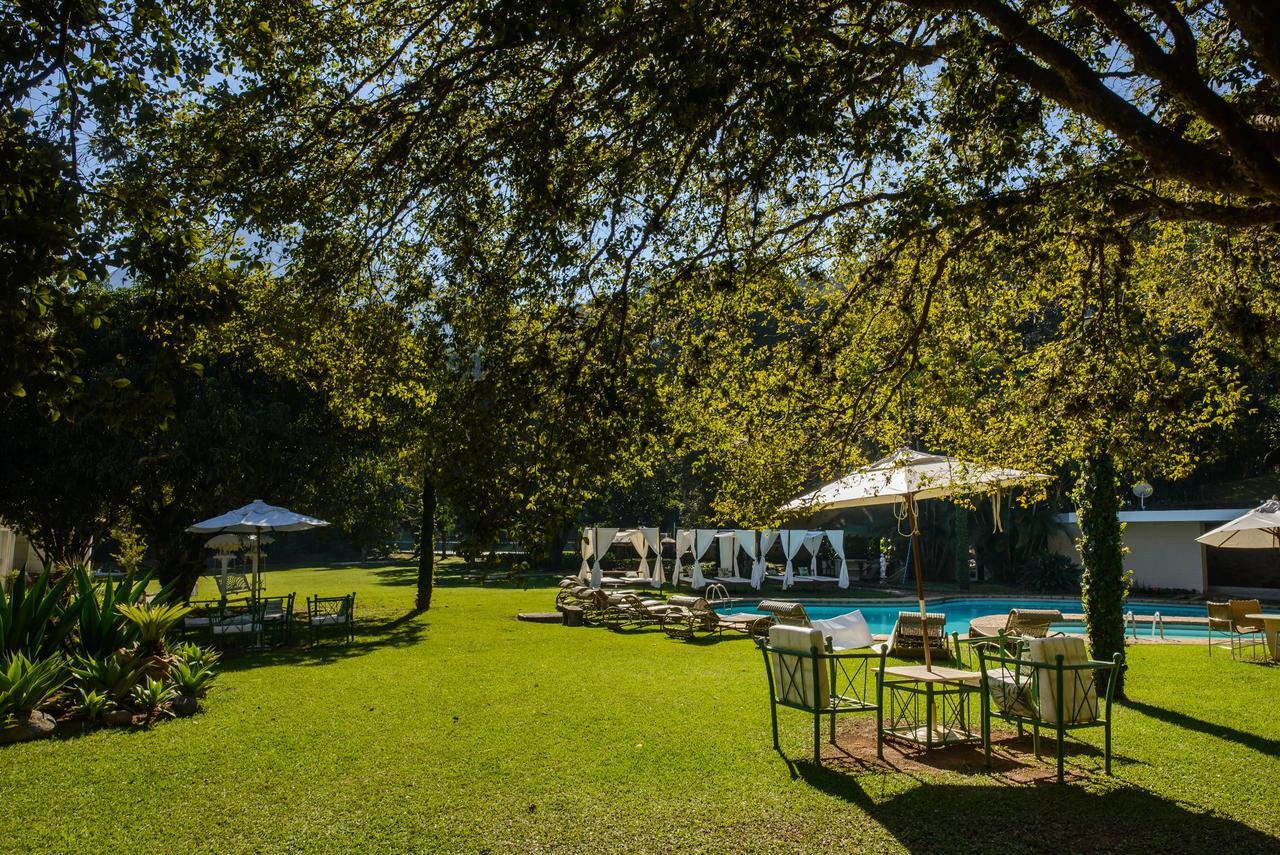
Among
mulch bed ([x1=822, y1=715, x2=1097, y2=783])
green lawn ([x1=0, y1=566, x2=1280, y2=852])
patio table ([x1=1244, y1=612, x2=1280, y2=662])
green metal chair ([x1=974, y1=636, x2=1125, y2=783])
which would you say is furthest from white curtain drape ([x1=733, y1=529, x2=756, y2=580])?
green metal chair ([x1=974, y1=636, x2=1125, y2=783])

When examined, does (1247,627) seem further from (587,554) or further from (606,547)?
(587,554)

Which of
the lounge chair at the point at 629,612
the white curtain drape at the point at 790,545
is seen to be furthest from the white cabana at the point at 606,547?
the lounge chair at the point at 629,612

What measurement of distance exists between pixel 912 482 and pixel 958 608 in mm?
18574

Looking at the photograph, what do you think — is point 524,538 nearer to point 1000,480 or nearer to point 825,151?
point 825,151

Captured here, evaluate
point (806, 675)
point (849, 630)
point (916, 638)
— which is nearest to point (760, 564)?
point (916, 638)

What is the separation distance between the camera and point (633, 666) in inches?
483

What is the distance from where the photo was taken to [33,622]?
8930 millimetres

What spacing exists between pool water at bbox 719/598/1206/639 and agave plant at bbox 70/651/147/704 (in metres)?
16.7

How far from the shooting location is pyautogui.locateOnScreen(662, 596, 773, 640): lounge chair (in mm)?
16078

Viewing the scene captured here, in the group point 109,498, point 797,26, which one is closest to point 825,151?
point 797,26

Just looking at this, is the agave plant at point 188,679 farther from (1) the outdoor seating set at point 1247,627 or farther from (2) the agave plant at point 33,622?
(1) the outdoor seating set at point 1247,627

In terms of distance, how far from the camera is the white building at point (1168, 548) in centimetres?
2573

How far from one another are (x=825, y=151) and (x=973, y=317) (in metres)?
3.26

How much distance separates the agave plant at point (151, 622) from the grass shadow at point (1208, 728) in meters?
10.6
